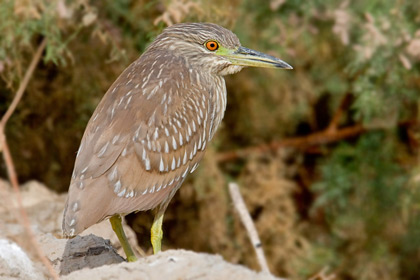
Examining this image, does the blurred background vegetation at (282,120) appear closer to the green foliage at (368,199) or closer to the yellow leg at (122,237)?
the green foliage at (368,199)

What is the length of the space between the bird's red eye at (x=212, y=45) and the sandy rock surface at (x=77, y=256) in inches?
59.4

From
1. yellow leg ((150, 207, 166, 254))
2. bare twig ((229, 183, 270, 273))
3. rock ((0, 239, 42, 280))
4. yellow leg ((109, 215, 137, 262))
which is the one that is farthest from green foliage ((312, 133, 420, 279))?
rock ((0, 239, 42, 280))

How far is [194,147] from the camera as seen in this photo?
5469 millimetres

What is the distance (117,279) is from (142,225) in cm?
336

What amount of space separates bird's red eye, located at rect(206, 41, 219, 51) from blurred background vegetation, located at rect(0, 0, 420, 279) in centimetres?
106

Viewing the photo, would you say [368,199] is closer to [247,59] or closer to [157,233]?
[247,59]

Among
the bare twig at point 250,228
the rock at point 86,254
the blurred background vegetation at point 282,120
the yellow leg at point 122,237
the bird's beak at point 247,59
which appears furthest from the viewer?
the blurred background vegetation at point 282,120

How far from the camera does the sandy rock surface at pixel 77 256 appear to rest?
416 cm

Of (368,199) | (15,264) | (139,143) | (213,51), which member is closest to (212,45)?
(213,51)

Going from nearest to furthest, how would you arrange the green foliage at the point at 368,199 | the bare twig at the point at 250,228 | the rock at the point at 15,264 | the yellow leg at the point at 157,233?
the bare twig at the point at 250,228 < the rock at the point at 15,264 < the yellow leg at the point at 157,233 < the green foliage at the point at 368,199

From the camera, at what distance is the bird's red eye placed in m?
5.81

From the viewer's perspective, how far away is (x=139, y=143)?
5.09 metres

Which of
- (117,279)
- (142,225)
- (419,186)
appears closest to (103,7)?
(142,225)

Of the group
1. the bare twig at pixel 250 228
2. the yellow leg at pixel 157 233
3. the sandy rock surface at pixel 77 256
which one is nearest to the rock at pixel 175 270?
the sandy rock surface at pixel 77 256
